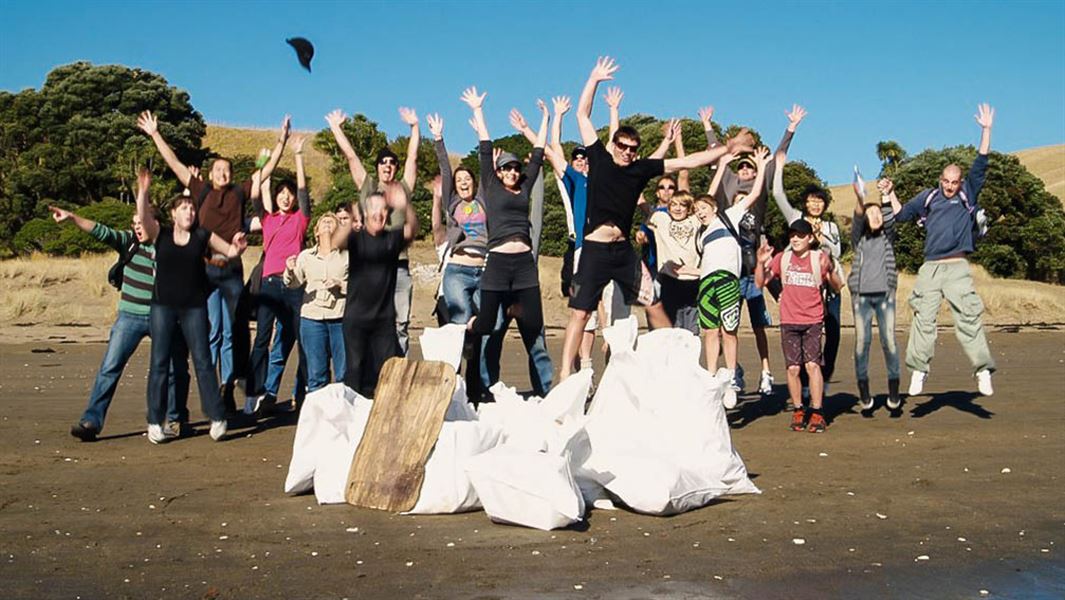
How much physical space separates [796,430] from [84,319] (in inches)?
593

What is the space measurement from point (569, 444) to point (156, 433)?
3.98 meters

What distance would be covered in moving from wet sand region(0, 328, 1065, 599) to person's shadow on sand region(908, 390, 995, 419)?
958mm

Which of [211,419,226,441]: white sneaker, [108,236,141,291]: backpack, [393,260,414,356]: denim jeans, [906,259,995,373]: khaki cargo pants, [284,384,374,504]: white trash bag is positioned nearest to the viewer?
[284,384,374,504]: white trash bag

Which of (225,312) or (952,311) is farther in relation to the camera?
(225,312)

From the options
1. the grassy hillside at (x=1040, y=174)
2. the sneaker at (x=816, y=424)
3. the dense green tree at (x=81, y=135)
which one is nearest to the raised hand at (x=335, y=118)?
the sneaker at (x=816, y=424)

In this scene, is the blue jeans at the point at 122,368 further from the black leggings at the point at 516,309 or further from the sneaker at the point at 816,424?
the sneaker at the point at 816,424

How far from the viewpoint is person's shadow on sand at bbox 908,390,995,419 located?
1159cm

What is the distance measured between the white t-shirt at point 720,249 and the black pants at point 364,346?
2.98 m

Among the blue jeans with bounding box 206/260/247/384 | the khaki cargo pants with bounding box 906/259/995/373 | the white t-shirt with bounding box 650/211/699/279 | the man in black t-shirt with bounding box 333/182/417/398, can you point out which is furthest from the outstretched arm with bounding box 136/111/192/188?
the khaki cargo pants with bounding box 906/259/995/373

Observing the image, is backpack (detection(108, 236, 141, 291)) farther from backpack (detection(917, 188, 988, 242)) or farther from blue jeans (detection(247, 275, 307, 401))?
backpack (detection(917, 188, 988, 242))

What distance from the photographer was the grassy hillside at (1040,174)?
63050 mm

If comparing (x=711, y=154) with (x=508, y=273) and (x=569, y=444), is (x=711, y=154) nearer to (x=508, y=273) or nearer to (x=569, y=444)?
(x=508, y=273)

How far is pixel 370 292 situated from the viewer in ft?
30.3

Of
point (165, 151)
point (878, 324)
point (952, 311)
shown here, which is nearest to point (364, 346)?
point (165, 151)
